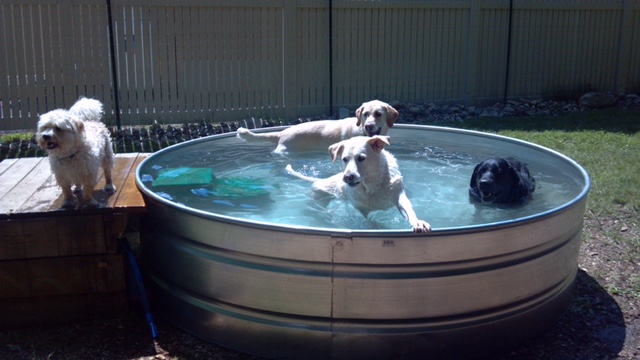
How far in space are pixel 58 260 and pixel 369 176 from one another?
7.65 ft

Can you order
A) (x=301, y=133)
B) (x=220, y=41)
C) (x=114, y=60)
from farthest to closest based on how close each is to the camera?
(x=220, y=41) < (x=114, y=60) < (x=301, y=133)

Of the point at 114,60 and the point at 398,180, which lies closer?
the point at 398,180

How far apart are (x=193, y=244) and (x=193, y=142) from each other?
2953mm

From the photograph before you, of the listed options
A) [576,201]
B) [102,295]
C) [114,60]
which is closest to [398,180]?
[576,201]

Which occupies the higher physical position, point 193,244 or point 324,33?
point 324,33

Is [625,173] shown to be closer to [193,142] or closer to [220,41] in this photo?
[193,142]

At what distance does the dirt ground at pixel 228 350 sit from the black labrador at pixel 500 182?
0.92 metres

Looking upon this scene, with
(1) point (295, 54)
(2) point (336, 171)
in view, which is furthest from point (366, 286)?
(1) point (295, 54)

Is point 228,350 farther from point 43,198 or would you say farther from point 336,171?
point 336,171

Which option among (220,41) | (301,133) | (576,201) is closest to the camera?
(576,201)

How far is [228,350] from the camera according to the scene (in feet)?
13.8

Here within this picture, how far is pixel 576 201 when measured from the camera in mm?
4438

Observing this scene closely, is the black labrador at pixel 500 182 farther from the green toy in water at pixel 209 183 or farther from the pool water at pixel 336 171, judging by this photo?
the green toy in water at pixel 209 183

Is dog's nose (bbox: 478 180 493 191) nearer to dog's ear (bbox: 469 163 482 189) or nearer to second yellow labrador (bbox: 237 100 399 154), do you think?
dog's ear (bbox: 469 163 482 189)
